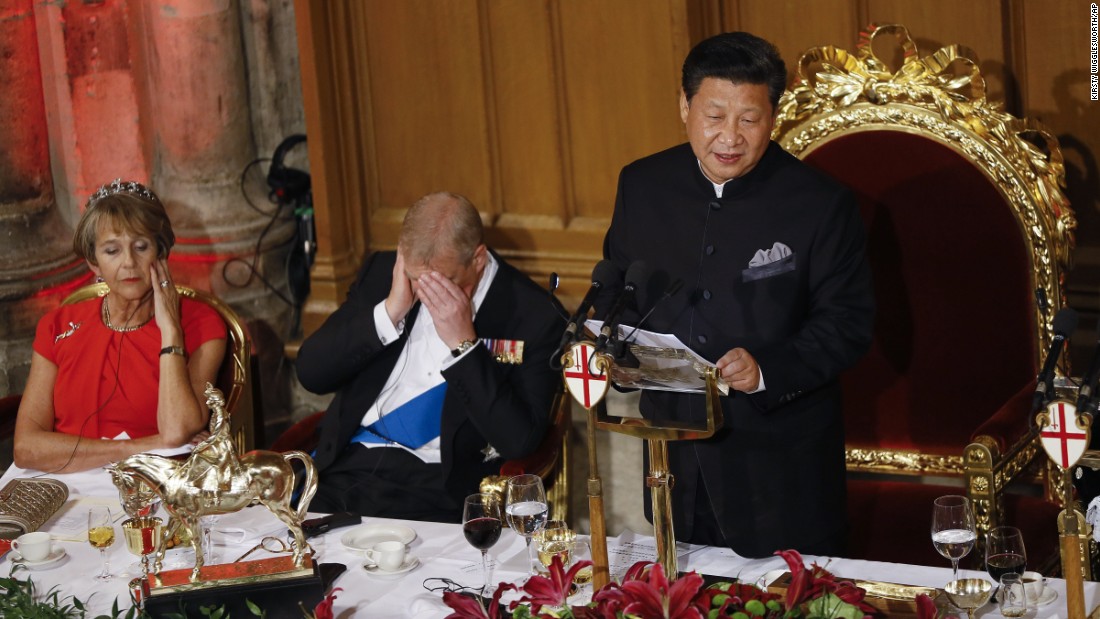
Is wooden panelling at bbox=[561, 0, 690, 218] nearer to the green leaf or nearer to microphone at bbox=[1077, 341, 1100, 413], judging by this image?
the green leaf

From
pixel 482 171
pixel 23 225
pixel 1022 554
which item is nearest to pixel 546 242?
pixel 482 171

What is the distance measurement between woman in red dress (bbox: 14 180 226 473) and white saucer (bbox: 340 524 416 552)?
40.4 inches

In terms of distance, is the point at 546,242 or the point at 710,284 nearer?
the point at 710,284

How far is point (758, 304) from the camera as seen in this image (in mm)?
3268

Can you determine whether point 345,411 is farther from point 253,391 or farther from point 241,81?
point 241,81

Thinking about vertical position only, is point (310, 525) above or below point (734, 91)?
below

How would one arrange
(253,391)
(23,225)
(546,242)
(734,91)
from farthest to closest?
(23,225), (546,242), (253,391), (734,91)

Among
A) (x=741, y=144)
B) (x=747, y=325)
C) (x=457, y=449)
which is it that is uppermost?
(x=741, y=144)

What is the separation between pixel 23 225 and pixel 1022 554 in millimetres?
3867

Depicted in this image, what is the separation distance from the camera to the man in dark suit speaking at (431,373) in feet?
12.5

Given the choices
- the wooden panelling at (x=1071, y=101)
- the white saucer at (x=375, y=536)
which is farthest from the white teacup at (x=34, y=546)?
the wooden panelling at (x=1071, y=101)

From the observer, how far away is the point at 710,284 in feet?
10.9

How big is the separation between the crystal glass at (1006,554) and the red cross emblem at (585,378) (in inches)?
29.5

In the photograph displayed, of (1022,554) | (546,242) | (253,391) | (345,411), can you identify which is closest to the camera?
(1022,554)
